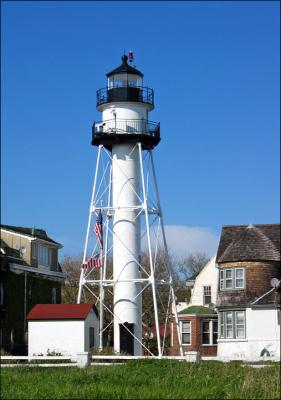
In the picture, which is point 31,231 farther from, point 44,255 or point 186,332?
point 186,332

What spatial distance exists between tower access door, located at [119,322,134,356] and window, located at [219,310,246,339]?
5269 millimetres

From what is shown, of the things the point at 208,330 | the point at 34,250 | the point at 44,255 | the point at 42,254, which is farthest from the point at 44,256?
the point at 208,330

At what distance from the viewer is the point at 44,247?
193ft

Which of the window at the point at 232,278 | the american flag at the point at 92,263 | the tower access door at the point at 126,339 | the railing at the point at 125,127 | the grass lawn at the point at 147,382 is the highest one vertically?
the railing at the point at 125,127

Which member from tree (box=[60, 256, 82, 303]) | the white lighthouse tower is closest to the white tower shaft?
the white lighthouse tower

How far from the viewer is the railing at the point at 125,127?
47.6m

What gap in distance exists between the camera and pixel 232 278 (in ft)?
156

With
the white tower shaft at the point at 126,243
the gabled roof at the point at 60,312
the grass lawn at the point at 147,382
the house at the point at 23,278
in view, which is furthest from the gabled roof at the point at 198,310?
the grass lawn at the point at 147,382

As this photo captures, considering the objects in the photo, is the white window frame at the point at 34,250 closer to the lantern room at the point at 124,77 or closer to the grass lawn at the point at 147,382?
the lantern room at the point at 124,77

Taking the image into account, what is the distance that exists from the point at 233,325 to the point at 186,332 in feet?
32.1

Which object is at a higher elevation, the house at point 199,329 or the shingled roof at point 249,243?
the shingled roof at point 249,243

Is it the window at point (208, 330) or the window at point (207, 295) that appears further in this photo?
the window at point (207, 295)

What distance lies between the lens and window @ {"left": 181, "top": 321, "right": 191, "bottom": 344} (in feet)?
185

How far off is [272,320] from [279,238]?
4.84m
